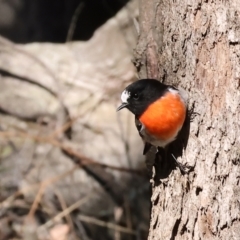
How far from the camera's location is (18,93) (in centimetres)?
397

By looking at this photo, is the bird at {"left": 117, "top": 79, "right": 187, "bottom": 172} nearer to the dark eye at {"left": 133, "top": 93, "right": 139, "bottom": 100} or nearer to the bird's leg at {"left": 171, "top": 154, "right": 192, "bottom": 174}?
the dark eye at {"left": 133, "top": 93, "right": 139, "bottom": 100}

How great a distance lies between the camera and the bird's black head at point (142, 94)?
194cm

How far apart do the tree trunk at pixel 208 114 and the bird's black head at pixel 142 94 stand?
0.09m

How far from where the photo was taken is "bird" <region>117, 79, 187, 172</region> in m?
1.91

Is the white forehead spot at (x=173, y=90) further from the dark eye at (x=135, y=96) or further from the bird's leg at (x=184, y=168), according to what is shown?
the bird's leg at (x=184, y=168)

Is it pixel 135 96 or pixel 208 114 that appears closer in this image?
pixel 208 114

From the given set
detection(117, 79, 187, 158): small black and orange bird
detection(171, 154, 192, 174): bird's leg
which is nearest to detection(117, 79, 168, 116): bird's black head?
detection(117, 79, 187, 158): small black and orange bird

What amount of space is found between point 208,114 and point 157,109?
0.65 ft

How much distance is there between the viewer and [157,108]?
6.51 ft

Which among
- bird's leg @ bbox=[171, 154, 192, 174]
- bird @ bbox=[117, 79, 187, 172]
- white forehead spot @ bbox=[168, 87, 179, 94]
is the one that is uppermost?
white forehead spot @ bbox=[168, 87, 179, 94]

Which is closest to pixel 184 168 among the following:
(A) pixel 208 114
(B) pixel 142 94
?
(A) pixel 208 114

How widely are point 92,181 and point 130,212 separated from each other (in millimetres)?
360

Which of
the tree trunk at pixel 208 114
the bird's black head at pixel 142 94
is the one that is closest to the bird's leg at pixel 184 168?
the tree trunk at pixel 208 114

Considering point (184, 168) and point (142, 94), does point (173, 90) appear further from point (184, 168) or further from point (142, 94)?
point (184, 168)
